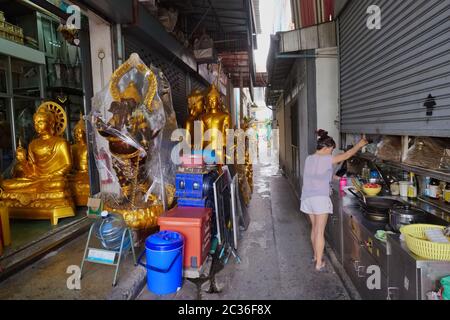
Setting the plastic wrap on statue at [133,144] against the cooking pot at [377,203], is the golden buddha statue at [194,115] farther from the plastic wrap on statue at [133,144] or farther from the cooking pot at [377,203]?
the cooking pot at [377,203]

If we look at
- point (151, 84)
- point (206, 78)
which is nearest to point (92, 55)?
point (151, 84)

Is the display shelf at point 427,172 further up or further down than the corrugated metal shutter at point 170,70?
further down

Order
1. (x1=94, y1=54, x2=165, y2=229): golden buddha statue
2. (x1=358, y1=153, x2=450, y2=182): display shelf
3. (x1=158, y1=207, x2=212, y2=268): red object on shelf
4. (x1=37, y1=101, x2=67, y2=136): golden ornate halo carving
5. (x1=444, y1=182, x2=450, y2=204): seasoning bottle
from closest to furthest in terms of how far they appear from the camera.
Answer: (x1=358, y1=153, x2=450, y2=182): display shelf → (x1=444, y1=182, x2=450, y2=204): seasoning bottle → (x1=158, y1=207, x2=212, y2=268): red object on shelf → (x1=94, y1=54, x2=165, y2=229): golden buddha statue → (x1=37, y1=101, x2=67, y2=136): golden ornate halo carving

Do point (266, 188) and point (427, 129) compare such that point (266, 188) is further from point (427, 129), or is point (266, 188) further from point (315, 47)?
point (427, 129)

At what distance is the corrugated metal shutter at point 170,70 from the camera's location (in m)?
5.17

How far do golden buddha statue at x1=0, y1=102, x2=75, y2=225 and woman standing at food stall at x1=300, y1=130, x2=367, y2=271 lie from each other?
155 inches

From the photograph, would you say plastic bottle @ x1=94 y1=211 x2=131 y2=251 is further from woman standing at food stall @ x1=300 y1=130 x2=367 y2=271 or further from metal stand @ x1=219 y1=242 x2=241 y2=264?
woman standing at food stall @ x1=300 y1=130 x2=367 y2=271

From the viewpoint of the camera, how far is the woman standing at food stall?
11.6 ft

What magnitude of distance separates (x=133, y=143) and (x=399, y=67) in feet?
9.46

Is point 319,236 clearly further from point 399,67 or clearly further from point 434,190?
point 399,67

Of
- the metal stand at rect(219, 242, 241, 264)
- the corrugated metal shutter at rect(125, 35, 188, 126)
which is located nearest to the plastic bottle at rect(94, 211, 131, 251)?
the metal stand at rect(219, 242, 241, 264)

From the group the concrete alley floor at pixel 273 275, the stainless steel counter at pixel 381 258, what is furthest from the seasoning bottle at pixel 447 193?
the concrete alley floor at pixel 273 275

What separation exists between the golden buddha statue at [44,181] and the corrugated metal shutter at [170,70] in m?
1.95

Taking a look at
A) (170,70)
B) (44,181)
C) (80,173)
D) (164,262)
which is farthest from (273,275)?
(170,70)
